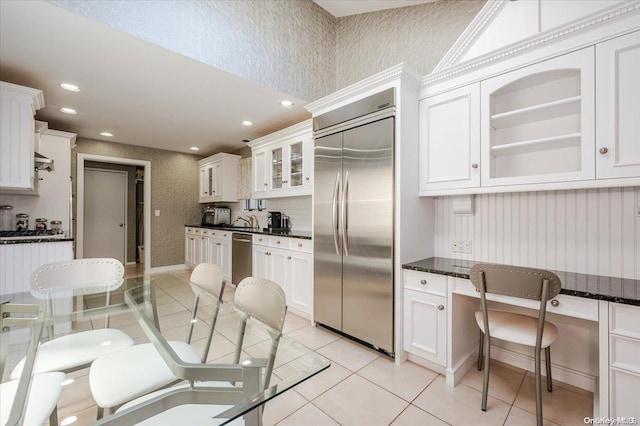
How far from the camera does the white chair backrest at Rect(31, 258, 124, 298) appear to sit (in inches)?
73.3

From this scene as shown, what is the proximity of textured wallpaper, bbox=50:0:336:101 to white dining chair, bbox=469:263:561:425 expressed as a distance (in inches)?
103

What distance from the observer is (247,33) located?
2.70m

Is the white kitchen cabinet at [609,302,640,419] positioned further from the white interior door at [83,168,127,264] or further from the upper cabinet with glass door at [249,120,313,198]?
the white interior door at [83,168,127,264]

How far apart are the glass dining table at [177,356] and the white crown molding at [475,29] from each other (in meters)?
2.39

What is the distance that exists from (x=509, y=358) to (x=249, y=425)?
2.16m

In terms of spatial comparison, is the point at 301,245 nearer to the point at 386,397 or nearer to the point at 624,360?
the point at 386,397

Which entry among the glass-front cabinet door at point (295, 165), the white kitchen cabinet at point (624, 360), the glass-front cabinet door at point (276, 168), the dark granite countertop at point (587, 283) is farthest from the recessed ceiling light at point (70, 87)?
the white kitchen cabinet at point (624, 360)

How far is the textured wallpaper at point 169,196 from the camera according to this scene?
5293 millimetres

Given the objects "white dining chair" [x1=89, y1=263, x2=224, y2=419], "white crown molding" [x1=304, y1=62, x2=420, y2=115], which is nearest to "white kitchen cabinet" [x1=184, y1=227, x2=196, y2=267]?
"white crown molding" [x1=304, y1=62, x2=420, y2=115]

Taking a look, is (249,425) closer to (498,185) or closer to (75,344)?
(75,344)

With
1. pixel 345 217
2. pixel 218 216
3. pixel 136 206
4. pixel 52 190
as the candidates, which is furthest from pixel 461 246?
pixel 136 206

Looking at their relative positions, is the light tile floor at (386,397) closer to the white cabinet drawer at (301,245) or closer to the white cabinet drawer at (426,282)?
the white cabinet drawer at (426,282)

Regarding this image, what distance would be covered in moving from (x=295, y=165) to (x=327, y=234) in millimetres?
1351

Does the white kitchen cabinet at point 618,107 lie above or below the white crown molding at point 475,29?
below
